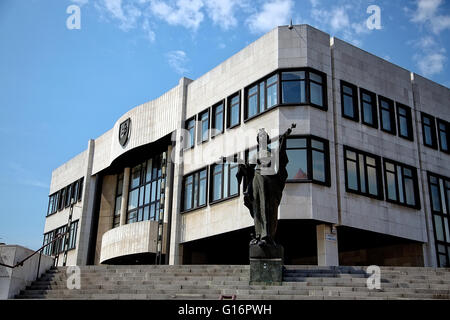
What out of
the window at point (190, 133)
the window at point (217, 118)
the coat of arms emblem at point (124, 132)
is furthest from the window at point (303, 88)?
the coat of arms emblem at point (124, 132)

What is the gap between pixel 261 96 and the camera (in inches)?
1032

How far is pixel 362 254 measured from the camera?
29500mm

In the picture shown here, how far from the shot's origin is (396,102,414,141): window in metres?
28.5

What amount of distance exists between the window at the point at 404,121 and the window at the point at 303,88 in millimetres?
5537

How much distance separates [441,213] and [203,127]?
13529mm

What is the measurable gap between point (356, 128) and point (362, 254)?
7.50 m

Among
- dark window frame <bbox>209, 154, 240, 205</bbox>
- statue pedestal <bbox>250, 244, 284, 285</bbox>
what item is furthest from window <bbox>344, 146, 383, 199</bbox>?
statue pedestal <bbox>250, 244, 284, 285</bbox>

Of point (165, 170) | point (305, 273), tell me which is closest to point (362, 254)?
point (165, 170)

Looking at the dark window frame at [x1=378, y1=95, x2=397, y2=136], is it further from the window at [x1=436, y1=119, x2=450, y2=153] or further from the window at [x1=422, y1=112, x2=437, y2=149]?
the window at [x1=436, y1=119, x2=450, y2=153]

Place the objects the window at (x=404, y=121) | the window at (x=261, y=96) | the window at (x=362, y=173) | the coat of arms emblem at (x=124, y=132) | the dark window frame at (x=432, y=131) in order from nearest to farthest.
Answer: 1. the window at (x=362, y=173)
2. the window at (x=261, y=96)
3. the window at (x=404, y=121)
4. the dark window frame at (x=432, y=131)
5. the coat of arms emblem at (x=124, y=132)

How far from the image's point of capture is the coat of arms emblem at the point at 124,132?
114 feet

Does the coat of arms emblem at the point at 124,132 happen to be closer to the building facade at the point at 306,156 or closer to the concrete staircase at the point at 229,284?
the building facade at the point at 306,156

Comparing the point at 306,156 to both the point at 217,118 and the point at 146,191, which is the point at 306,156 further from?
the point at 146,191

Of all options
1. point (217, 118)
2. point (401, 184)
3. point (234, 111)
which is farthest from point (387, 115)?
point (217, 118)
